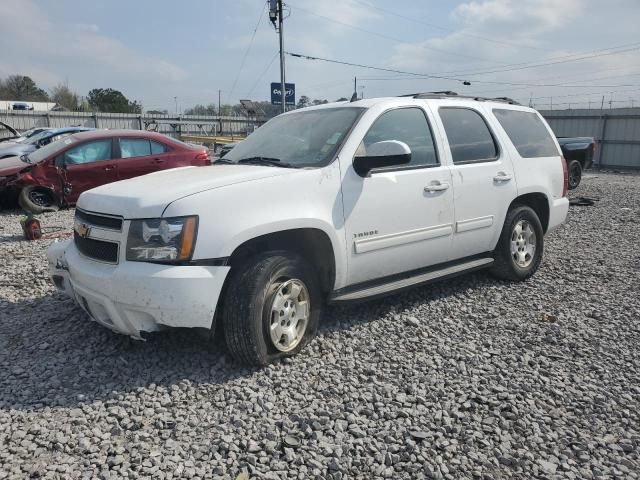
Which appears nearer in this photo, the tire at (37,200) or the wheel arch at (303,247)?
the wheel arch at (303,247)

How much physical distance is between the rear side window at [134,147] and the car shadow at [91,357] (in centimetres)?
583

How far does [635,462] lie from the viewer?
2.57 metres

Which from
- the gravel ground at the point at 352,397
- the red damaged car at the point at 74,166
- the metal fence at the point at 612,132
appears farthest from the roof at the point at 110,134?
the metal fence at the point at 612,132

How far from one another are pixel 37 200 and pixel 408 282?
7.83 meters

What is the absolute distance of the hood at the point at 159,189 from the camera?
3.15 meters

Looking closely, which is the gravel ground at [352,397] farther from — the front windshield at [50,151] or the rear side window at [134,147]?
the rear side window at [134,147]

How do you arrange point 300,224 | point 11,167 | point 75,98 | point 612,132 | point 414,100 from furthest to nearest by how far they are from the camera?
point 75,98
point 612,132
point 11,167
point 414,100
point 300,224

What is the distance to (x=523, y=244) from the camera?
5.41 metres

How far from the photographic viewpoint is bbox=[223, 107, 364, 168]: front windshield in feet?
12.8

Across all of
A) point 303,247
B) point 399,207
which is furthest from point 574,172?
point 303,247

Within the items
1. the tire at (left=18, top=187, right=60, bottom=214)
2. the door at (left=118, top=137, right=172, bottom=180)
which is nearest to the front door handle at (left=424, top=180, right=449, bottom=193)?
the door at (left=118, top=137, right=172, bottom=180)

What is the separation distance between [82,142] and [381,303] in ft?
24.0

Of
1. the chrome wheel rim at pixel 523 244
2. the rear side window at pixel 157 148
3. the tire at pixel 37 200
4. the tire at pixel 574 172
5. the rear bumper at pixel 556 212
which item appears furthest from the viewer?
the tire at pixel 574 172

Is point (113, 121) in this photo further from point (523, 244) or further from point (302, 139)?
point (523, 244)
